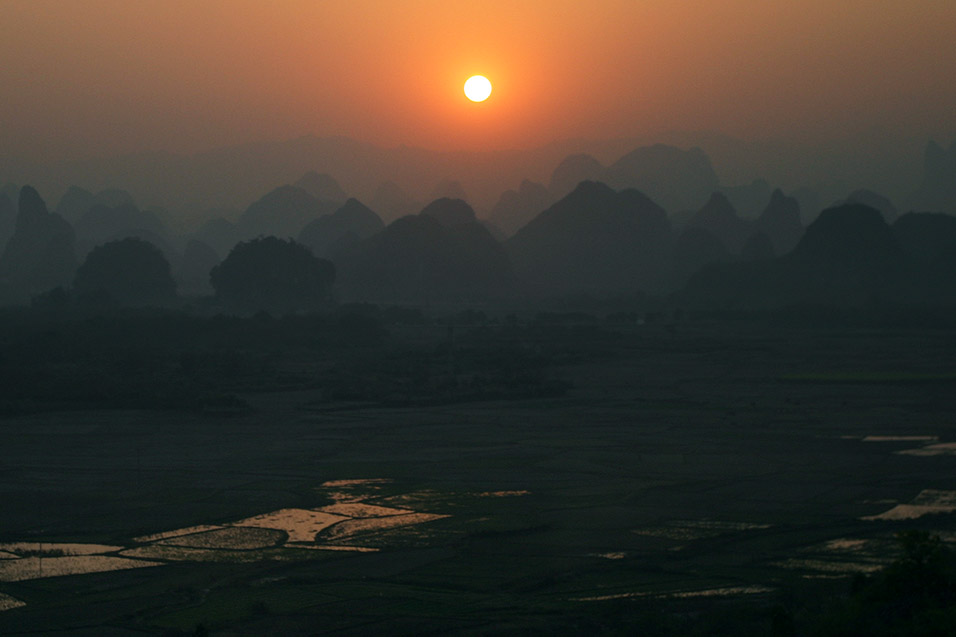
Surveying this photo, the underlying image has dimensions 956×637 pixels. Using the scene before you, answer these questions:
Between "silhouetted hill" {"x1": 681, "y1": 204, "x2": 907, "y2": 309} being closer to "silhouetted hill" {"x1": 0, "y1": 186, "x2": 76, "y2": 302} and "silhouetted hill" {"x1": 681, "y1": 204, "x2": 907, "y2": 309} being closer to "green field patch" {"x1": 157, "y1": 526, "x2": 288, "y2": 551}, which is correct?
"silhouetted hill" {"x1": 0, "y1": 186, "x2": 76, "y2": 302}

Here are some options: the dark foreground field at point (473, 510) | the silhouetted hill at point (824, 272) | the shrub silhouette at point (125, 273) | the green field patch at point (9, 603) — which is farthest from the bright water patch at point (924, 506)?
the shrub silhouette at point (125, 273)

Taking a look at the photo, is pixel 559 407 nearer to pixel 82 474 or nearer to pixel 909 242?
pixel 82 474

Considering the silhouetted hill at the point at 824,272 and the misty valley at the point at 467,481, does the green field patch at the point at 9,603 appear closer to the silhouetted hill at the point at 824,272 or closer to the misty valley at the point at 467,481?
the misty valley at the point at 467,481

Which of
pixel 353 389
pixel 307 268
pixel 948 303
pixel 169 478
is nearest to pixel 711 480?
pixel 169 478

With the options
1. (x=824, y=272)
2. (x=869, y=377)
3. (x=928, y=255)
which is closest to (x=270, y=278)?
(x=824, y=272)

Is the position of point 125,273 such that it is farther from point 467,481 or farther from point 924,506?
point 924,506

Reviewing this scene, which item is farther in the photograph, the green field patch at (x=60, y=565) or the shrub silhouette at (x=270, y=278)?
the shrub silhouette at (x=270, y=278)

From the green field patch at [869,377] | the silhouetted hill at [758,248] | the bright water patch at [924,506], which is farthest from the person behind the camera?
the silhouetted hill at [758,248]
